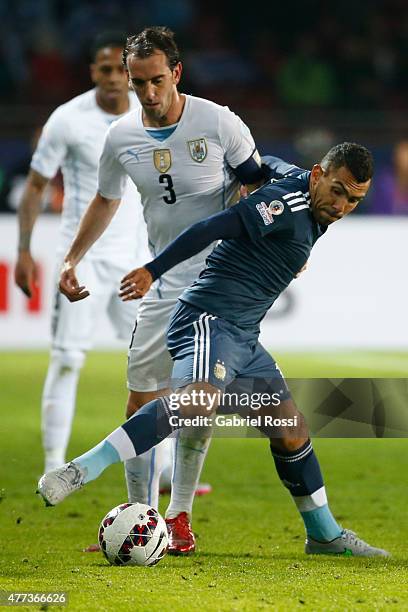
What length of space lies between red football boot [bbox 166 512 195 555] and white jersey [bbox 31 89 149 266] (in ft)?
6.42

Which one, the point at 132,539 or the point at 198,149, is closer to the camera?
the point at 132,539

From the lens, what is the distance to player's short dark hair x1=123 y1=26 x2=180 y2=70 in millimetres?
5016

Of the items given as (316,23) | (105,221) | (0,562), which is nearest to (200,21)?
(316,23)

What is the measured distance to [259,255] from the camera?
193 inches

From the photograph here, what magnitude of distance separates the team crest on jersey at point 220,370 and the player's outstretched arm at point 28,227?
2164 mm

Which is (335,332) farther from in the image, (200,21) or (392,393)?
(392,393)

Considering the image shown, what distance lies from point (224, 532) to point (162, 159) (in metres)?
1.73

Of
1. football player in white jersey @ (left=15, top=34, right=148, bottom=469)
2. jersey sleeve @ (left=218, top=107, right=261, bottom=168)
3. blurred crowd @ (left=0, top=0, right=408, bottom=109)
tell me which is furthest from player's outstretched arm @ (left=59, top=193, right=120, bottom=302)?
blurred crowd @ (left=0, top=0, right=408, bottom=109)

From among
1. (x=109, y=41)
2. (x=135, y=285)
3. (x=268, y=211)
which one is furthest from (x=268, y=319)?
(x=135, y=285)

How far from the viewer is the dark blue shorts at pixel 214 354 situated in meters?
4.70

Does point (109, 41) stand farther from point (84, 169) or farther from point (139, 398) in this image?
point (139, 398)

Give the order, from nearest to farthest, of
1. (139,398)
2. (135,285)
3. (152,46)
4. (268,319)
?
(135,285), (152,46), (139,398), (268,319)

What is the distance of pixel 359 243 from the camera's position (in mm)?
13219

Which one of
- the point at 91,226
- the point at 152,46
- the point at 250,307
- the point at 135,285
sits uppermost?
the point at 152,46
